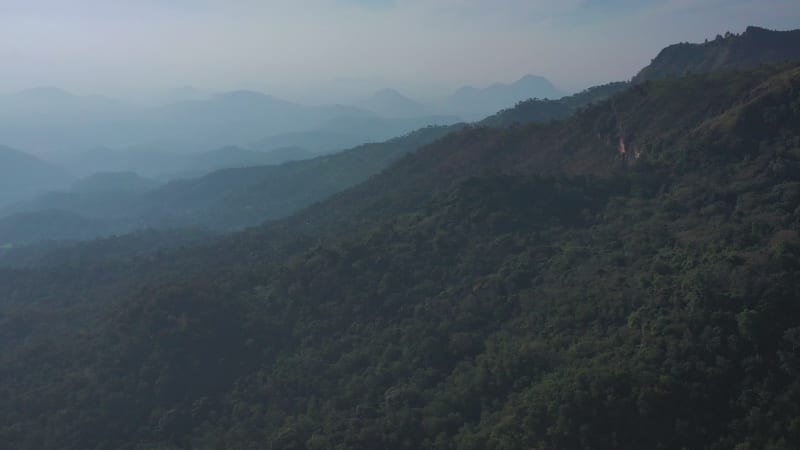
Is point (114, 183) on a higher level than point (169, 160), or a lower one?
lower

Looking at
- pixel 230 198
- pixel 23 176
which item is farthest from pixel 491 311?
pixel 23 176

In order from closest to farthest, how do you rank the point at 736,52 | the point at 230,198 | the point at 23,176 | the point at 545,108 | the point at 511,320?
the point at 511,320 < the point at 736,52 < the point at 545,108 < the point at 230,198 < the point at 23,176

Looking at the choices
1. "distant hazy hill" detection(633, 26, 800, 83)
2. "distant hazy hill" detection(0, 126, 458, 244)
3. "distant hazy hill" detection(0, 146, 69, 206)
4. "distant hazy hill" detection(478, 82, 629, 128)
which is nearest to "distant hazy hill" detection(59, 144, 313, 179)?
"distant hazy hill" detection(0, 146, 69, 206)

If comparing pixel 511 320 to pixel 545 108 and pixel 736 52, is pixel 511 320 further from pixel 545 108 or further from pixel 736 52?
pixel 545 108

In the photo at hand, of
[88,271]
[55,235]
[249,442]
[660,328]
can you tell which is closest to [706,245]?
[660,328]

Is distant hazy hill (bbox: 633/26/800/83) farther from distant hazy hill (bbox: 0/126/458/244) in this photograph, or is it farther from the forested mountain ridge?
distant hazy hill (bbox: 0/126/458/244)

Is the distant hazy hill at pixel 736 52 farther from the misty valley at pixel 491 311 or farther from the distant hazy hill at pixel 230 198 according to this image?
the distant hazy hill at pixel 230 198

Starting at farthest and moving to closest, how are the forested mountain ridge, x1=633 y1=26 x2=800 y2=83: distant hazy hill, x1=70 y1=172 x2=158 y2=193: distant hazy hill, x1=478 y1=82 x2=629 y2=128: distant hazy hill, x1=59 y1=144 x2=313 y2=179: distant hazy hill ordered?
x1=59 y1=144 x2=313 y2=179: distant hazy hill < x1=70 y1=172 x2=158 y2=193: distant hazy hill < x1=478 y1=82 x2=629 y2=128: distant hazy hill < x1=633 y1=26 x2=800 y2=83: distant hazy hill < the forested mountain ridge
